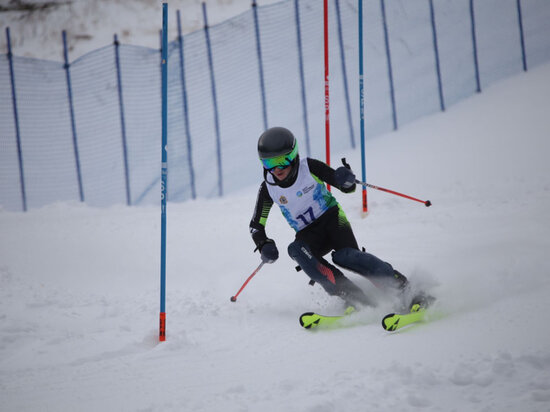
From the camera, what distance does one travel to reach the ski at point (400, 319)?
8.43 feet

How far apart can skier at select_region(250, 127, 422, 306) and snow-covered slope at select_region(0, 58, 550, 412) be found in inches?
11.6

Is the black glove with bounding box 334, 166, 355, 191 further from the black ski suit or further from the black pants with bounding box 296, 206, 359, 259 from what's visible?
the black pants with bounding box 296, 206, 359, 259

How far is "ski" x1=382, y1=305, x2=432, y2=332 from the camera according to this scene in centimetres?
257

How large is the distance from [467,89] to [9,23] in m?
9.57

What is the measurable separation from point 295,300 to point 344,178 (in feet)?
4.01

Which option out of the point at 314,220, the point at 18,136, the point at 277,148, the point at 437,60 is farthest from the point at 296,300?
the point at 18,136

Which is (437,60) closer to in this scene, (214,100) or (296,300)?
(214,100)

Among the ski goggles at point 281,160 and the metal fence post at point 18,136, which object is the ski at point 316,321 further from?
the metal fence post at point 18,136

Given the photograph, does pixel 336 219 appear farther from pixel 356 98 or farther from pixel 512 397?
pixel 356 98

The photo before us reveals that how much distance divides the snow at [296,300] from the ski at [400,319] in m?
0.07

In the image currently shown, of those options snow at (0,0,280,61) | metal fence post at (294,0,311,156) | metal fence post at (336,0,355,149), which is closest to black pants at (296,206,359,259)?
metal fence post at (294,0,311,156)

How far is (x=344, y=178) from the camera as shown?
3.03 m

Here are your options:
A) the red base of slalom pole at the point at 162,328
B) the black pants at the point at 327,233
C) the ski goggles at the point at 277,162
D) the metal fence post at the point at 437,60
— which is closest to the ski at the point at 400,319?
the black pants at the point at 327,233

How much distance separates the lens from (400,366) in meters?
1.97
